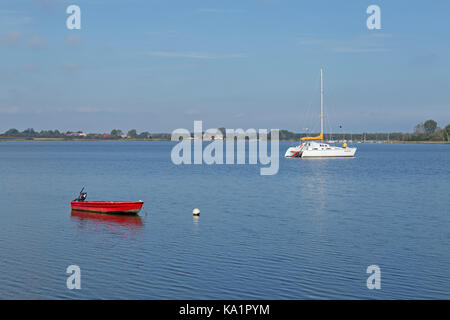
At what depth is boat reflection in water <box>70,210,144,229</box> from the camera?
4412 centimetres

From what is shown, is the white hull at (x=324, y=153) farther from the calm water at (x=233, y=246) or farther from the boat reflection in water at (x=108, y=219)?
the boat reflection in water at (x=108, y=219)

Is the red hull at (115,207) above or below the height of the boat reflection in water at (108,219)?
above

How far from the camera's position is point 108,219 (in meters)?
46.6

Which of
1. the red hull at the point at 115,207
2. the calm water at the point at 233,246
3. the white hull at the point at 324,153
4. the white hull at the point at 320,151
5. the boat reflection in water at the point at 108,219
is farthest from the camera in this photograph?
the white hull at the point at 320,151

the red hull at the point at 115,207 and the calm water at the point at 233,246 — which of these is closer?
the calm water at the point at 233,246

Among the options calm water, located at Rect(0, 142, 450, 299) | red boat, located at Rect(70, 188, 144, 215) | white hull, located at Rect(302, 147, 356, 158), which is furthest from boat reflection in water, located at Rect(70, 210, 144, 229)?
white hull, located at Rect(302, 147, 356, 158)

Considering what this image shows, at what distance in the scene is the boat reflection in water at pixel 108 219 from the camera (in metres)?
44.1

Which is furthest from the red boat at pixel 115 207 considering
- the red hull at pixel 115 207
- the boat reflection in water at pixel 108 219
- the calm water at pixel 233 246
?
the calm water at pixel 233 246

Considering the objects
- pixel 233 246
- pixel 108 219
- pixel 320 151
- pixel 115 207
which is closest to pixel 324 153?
pixel 320 151

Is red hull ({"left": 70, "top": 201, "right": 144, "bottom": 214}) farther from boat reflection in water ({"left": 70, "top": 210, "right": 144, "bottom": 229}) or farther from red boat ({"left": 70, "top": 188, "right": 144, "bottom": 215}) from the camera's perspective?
boat reflection in water ({"left": 70, "top": 210, "right": 144, "bottom": 229})

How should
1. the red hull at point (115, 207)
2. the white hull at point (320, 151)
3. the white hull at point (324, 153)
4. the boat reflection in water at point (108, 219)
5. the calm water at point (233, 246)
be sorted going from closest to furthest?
1. the calm water at point (233, 246)
2. the boat reflection in water at point (108, 219)
3. the red hull at point (115, 207)
4. the white hull at point (324, 153)
5. the white hull at point (320, 151)

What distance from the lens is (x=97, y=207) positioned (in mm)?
48750
